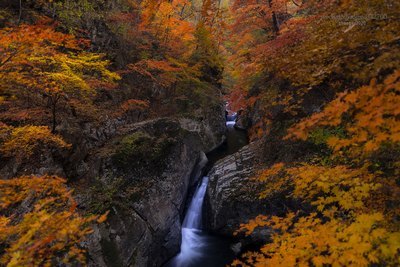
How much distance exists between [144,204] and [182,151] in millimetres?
3300

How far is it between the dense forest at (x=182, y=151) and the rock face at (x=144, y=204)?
1.8 inches

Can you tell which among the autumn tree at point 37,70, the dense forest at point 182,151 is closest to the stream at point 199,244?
the dense forest at point 182,151

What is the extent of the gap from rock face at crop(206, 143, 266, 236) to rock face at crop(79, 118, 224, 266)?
1.45m

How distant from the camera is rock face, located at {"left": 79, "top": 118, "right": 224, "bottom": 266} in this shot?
Result: 7820 mm

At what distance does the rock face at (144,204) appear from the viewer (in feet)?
25.7

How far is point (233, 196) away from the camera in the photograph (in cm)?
1059

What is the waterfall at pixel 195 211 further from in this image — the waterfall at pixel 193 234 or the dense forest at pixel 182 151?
the dense forest at pixel 182 151

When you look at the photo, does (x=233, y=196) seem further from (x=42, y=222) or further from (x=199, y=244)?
(x=42, y=222)

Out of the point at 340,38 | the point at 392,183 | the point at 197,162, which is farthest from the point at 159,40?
the point at 392,183

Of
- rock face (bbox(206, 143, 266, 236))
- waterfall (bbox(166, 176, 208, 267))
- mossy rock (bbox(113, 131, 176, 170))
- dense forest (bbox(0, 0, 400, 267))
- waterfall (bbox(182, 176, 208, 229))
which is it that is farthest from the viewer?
waterfall (bbox(182, 176, 208, 229))

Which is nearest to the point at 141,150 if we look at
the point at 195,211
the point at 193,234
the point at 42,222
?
the point at 195,211

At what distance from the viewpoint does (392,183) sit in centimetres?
502

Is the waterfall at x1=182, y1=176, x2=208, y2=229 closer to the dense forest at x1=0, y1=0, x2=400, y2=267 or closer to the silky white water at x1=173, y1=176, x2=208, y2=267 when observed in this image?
the silky white water at x1=173, y1=176, x2=208, y2=267

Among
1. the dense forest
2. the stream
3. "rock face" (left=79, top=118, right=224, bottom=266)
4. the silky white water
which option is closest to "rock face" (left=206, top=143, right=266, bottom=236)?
the dense forest
